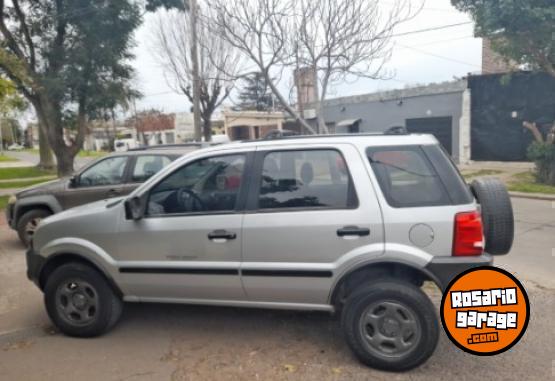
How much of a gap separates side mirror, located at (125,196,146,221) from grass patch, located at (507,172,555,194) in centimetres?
1120

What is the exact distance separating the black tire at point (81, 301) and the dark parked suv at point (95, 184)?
2912 millimetres

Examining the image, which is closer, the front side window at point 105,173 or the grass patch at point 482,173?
the front side window at point 105,173

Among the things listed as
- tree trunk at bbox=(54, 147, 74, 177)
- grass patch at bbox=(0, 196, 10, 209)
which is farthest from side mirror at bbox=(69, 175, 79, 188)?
tree trunk at bbox=(54, 147, 74, 177)

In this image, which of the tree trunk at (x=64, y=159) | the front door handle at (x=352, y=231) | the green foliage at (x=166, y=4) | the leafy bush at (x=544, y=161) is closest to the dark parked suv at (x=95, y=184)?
the front door handle at (x=352, y=231)

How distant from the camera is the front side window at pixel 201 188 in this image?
3.35 m

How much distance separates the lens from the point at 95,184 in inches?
262

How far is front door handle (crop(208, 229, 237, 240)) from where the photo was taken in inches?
127

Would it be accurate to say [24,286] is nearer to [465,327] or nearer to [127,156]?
[127,156]

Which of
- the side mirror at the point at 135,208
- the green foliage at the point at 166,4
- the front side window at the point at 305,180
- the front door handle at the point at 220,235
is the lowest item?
the front door handle at the point at 220,235

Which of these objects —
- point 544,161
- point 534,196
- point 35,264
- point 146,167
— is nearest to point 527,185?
point 544,161

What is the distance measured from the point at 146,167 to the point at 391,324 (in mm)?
4800

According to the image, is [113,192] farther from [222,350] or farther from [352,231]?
[352,231]

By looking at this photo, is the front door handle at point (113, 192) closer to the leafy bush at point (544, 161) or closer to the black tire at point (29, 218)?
the black tire at point (29, 218)

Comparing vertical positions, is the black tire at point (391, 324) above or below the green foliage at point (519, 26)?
below
